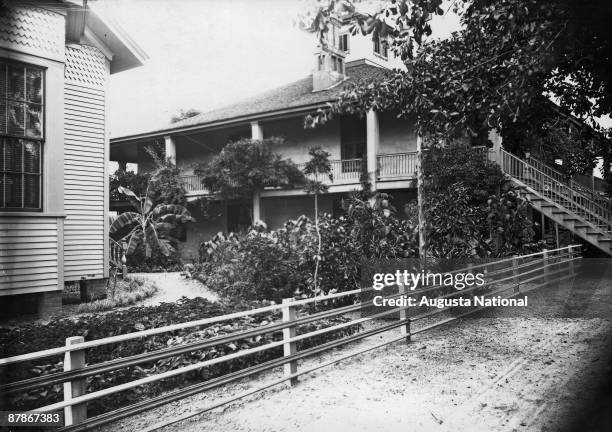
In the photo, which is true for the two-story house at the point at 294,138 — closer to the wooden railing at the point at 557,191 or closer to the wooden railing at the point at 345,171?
the wooden railing at the point at 345,171

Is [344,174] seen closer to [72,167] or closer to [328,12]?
[72,167]

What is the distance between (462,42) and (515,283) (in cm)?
371

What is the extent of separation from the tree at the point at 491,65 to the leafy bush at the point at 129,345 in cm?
269

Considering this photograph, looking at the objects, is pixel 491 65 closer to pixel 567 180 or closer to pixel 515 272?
pixel 515 272

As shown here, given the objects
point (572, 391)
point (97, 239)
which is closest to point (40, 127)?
point (97, 239)

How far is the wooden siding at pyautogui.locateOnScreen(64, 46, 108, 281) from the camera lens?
16.8ft

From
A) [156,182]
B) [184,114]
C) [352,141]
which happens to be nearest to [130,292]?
[156,182]

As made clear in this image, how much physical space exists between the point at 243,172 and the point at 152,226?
1.69 metres

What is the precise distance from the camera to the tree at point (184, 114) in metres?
4.49

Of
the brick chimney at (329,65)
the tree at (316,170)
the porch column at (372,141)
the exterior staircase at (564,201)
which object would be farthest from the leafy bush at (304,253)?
the porch column at (372,141)

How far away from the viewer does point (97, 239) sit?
5754 millimetres

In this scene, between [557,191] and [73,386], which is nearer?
[73,386]

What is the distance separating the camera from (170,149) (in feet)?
19.9

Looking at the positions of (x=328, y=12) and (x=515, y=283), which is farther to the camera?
(x=515, y=283)
